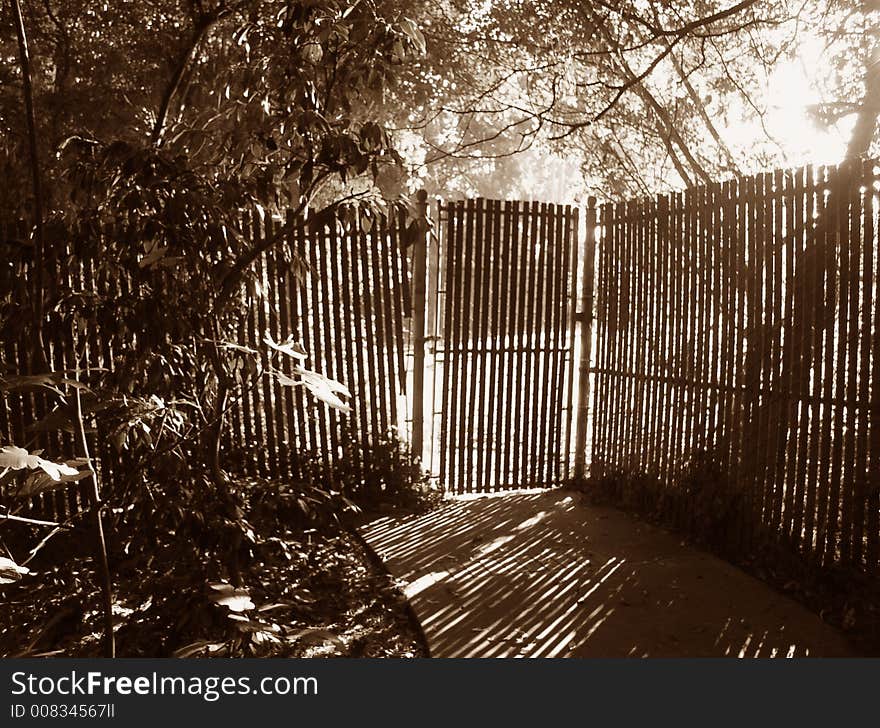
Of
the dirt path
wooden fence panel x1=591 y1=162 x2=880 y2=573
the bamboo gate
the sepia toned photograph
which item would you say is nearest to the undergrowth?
the sepia toned photograph

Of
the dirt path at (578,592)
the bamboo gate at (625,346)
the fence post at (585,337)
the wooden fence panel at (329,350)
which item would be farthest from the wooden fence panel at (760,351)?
the wooden fence panel at (329,350)

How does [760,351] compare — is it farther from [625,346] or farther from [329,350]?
[329,350]

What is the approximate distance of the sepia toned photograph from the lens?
10.9 feet

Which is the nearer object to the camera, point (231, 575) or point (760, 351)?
point (231, 575)

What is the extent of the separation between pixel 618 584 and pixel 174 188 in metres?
3.77

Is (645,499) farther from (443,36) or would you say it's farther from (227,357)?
(443,36)

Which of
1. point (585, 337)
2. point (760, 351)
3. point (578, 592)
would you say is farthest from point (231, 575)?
point (585, 337)

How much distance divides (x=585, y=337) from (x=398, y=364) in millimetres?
1889

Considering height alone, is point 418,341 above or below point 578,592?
above

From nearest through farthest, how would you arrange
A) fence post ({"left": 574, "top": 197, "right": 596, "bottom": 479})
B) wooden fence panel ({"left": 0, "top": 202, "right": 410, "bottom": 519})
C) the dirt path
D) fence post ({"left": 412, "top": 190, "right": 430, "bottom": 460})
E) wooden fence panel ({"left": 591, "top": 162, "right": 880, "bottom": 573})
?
the dirt path
wooden fence panel ({"left": 591, "top": 162, "right": 880, "bottom": 573})
wooden fence panel ({"left": 0, "top": 202, "right": 410, "bottom": 519})
fence post ({"left": 412, "top": 190, "right": 430, "bottom": 460})
fence post ({"left": 574, "top": 197, "right": 596, "bottom": 479})

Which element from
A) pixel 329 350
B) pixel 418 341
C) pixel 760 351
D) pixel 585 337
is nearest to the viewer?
pixel 760 351

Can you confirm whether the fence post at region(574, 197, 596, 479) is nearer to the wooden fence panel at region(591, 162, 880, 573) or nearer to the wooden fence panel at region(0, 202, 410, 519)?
the wooden fence panel at region(591, 162, 880, 573)

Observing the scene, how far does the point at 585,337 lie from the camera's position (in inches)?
319

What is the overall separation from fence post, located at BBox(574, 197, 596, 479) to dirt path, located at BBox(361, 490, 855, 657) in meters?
1.01
